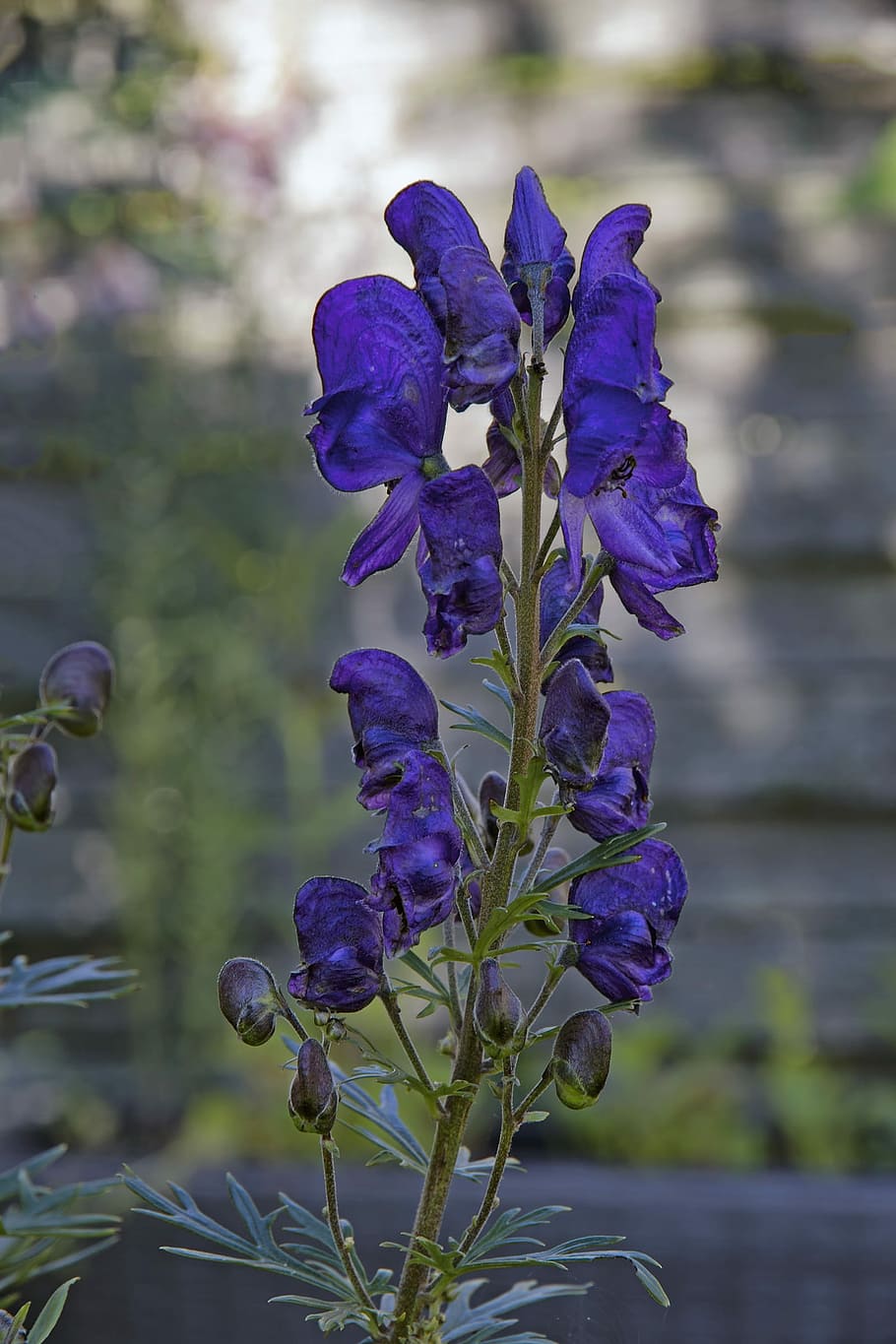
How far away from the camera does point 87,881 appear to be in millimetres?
1877

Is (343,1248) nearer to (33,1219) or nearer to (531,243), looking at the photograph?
(33,1219)

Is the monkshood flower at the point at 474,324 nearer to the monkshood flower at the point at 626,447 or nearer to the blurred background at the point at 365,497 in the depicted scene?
the monkshood flower at the point at 626,447

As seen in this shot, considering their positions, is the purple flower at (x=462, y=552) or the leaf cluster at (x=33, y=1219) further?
the leaf cluster at (x=33, y=1219)

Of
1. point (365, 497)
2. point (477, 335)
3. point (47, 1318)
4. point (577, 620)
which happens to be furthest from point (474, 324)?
point (365, 497)

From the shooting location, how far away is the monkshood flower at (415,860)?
0.44 metres

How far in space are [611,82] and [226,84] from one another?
52 centimetres

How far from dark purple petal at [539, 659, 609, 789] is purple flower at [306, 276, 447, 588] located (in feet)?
0.26

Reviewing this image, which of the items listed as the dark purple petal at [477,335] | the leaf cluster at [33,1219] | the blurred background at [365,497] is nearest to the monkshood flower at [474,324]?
the dark purple petal at [477,335]

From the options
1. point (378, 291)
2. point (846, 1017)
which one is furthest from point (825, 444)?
point (378, 291)

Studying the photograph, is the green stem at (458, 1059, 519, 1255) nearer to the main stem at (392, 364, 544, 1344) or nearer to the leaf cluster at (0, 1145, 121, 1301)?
the main stem at (392, 364, 544, 1344)

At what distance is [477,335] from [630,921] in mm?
195

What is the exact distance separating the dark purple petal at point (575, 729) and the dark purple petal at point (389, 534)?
0.27ft

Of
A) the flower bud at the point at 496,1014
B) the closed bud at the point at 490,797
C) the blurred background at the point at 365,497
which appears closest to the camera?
the flower bud at the point at 496,1014

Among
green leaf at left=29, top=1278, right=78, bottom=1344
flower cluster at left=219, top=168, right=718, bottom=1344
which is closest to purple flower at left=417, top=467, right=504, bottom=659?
flower cluster at left=219, top=168, right=718, bottom=1344
